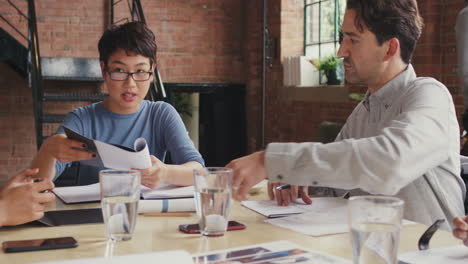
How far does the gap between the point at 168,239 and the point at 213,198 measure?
0.42 feet

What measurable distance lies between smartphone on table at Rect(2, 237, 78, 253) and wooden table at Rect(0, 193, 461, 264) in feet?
0.04

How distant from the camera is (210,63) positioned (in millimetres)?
6625

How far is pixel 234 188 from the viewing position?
1.34 metres

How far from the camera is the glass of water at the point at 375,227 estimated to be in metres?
0.93

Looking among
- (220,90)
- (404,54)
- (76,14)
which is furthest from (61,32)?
(404,54)

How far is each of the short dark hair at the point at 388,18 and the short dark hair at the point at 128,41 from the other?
88 cm

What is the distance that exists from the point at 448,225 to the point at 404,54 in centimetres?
56

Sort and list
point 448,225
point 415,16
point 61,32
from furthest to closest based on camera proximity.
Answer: point 61,32 → point 415,16 → point 448,225

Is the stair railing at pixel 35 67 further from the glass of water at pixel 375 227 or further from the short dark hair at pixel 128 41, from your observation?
the glass of water at pixel 375 227

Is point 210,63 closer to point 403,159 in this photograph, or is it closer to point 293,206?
point 293,206

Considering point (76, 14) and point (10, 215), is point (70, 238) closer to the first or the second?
point (10, 215)

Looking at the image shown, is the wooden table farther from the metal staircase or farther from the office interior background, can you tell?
the office interior background

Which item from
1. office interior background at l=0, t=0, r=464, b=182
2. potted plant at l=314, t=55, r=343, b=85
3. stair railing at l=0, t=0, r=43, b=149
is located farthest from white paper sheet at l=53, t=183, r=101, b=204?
potted plant at l=314, t=55, r=343, b=85

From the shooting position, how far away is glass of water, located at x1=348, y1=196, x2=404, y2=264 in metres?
0.93
